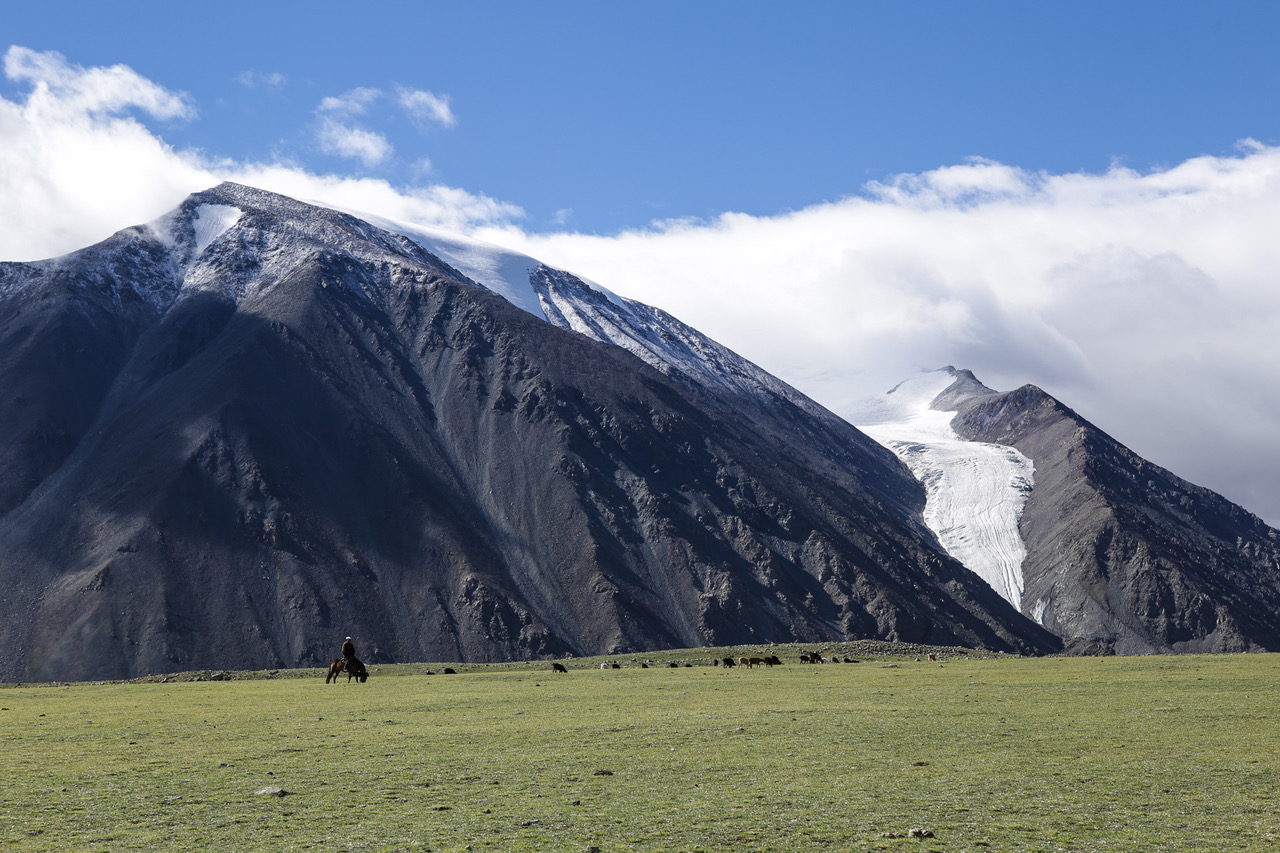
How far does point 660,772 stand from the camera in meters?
20.1

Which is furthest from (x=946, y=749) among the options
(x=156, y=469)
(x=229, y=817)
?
(x=156, y=469)

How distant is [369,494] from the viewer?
14162 centimetres

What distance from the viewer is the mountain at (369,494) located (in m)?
118

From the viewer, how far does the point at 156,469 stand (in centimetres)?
13375

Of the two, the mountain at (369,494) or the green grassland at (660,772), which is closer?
the green grassland at (660,772)

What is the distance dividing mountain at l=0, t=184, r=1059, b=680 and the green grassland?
83948 mm

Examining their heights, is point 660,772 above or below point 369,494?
below

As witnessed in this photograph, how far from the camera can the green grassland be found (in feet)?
49.0

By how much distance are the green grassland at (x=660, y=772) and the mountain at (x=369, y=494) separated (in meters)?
83.9

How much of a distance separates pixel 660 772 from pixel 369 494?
127 meters

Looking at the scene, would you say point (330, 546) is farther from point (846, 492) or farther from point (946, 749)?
point (946, 749)

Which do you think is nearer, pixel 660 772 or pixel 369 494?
pixel 660 772

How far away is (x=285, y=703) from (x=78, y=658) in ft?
270

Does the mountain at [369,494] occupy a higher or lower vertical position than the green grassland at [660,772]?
higher
